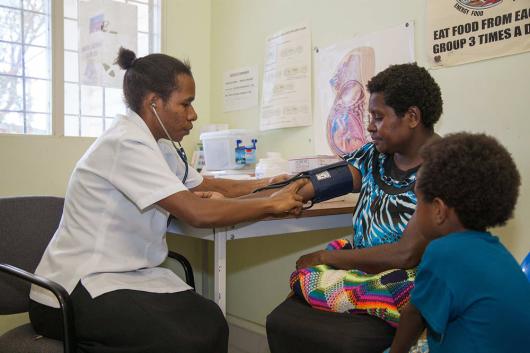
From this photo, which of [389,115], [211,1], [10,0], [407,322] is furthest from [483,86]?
[10,0]

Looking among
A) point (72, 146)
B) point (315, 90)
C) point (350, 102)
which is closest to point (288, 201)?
point (350, 102)

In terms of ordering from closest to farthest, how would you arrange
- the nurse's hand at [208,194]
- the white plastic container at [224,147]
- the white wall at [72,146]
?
1. the nurse's hand at [208,194]
2. the white wall at [72,146]
3. the white plastic container at [224,147]

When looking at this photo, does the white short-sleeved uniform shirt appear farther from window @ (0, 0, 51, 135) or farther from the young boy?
window @ (0, 0, 51, 135)

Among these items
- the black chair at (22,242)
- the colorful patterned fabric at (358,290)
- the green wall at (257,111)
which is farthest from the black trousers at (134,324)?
the green wall at (257,111)

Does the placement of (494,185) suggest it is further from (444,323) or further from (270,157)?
(270,157)

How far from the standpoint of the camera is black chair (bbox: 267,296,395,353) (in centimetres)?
111

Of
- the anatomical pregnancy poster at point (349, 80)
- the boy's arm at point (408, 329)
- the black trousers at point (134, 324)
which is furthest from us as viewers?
the anatomical pregnancy poster at point (349, 80)

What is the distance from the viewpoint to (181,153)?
65.7 inches

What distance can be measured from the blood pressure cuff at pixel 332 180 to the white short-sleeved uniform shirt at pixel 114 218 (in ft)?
1.54

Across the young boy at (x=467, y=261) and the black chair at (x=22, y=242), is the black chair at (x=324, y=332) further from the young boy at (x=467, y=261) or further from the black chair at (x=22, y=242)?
the black chair at (x=22, y=242)

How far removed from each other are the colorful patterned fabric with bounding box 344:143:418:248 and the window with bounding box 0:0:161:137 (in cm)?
161

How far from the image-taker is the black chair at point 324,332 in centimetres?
111

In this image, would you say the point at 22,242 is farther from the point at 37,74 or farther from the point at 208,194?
the point at 37,74

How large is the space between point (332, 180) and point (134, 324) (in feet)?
2.44
